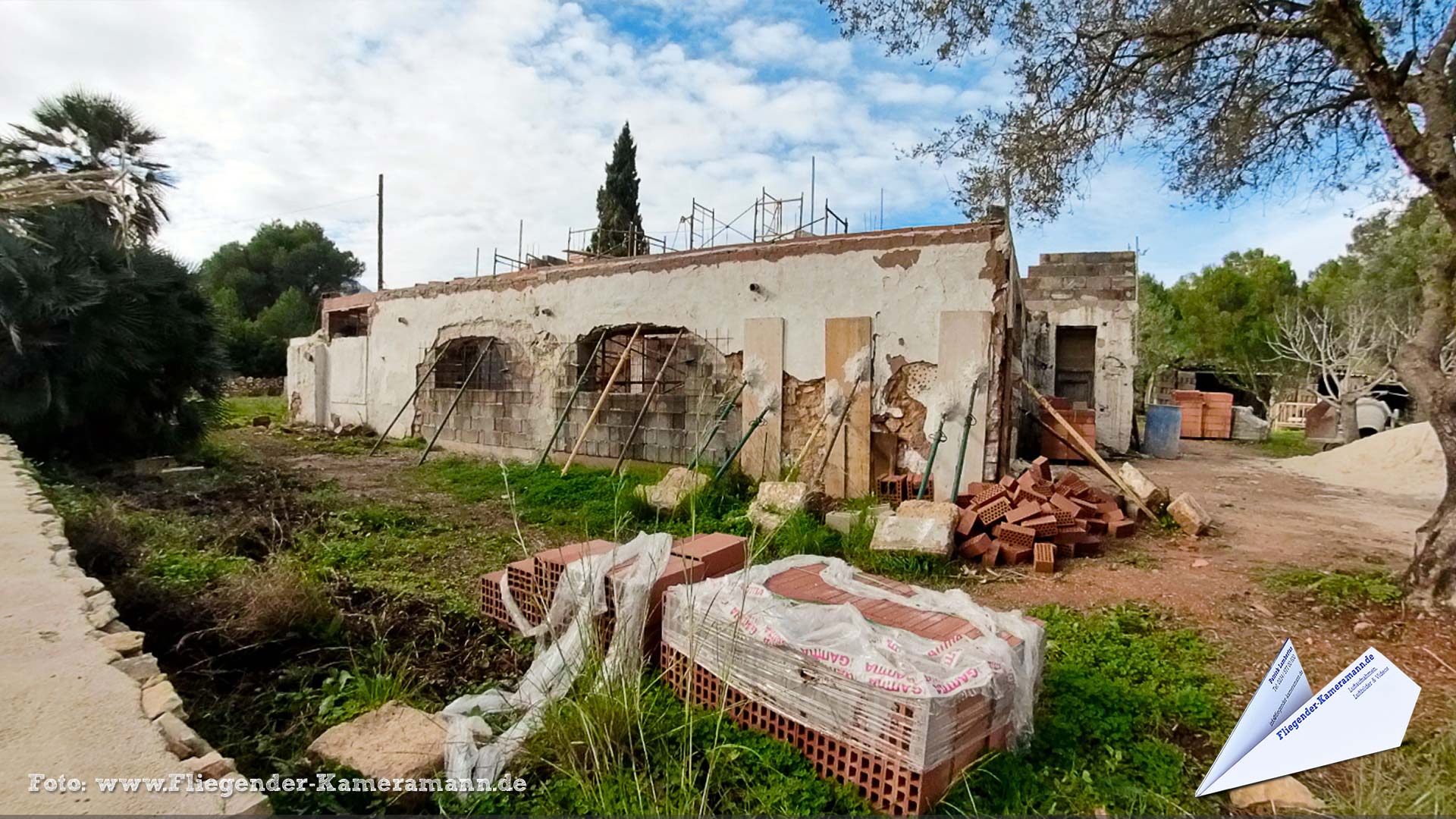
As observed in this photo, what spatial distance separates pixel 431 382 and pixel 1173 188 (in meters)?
11.1

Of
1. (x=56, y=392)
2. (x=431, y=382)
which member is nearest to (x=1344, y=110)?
(x=431, y=382)

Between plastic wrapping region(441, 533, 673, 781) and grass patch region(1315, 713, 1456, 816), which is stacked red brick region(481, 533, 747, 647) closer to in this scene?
plastic wrapping region(441, 533, 673, 781)

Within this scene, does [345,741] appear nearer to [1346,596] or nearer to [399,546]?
[399,546]

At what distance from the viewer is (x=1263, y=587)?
183 inches

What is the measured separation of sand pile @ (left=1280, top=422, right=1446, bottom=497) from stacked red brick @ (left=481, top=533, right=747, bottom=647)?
33.7 ft

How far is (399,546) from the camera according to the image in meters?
5.41

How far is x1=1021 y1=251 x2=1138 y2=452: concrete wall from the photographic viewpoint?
11.4 m

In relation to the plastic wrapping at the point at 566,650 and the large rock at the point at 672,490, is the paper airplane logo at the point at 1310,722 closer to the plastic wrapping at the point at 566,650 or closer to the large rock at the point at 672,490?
the plastic wrapping at the point at 566,650

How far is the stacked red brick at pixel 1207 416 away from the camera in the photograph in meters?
16.8

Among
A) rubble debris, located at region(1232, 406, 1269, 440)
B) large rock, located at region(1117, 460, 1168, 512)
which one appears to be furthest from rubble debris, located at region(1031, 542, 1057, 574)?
rubble debris, located at region(1232, 406, 1269, 440)

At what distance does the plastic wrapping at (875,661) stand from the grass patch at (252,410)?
33.8ft

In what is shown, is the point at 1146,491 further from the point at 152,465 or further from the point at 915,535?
the point at 152,465

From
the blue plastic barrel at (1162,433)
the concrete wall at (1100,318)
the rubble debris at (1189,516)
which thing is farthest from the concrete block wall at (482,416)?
the blue plastic barrel at (1162,433)

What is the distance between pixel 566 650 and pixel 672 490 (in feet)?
13.0
